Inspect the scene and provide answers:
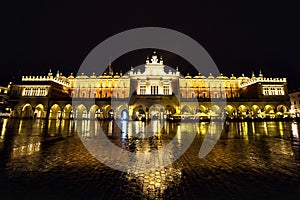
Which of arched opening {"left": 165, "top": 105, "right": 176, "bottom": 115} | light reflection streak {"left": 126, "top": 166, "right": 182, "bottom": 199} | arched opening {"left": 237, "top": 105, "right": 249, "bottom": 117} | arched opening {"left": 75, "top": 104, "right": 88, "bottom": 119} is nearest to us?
light reflection streak {"left": 126, "top": 166, "right": 182, "bottom": 199}

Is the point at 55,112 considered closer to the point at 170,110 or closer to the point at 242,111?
the point at 170,110

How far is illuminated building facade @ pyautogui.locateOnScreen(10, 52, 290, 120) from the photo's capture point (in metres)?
→ 41.6

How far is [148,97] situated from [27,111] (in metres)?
34.0

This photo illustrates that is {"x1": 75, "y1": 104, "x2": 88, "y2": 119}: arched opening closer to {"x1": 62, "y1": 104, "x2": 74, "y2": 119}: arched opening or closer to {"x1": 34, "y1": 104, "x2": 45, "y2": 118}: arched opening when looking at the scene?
{"x1": 62, "y1": 104, "x2": 74, "y2": 119}: arched opening

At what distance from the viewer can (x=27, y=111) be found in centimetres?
4744

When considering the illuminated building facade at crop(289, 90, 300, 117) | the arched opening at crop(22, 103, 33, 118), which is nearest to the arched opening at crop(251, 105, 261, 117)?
the illuminated building facade at crop(289, 90, 300, 117)

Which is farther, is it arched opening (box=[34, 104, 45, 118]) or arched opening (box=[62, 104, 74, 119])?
arched opening (box=[34, 104, 45, 118])

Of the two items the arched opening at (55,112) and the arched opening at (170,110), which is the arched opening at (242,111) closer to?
the arched opening at (170,110)

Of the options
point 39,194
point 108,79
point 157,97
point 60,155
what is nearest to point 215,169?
point 39,194

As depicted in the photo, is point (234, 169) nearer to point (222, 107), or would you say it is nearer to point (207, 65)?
point (222, 107)

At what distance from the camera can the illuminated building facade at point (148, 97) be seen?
136 feet

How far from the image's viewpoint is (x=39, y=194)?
3176 millimetres

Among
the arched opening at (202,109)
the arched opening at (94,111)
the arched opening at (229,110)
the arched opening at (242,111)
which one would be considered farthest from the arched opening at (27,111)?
the arched opening at (242,111)

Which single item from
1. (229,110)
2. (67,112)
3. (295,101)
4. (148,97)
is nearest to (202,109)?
(229,110)
